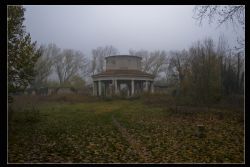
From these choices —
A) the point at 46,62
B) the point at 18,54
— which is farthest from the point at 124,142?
the point at 46,62

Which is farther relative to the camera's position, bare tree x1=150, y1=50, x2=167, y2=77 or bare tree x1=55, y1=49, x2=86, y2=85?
bare tree x1=150, y1=50, x2=167, y2=77

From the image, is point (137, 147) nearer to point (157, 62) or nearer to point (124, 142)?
point (124, 142)

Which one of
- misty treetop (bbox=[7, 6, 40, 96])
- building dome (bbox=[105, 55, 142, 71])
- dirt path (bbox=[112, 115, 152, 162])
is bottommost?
dirt path (bbox=[112, 115, 152, 162])

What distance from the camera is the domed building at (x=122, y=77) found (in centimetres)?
3731

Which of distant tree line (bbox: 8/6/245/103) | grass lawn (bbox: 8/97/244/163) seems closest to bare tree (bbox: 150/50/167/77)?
distant tree line (bbox: 8/6/245/103)

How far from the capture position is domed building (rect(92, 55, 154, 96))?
122ft

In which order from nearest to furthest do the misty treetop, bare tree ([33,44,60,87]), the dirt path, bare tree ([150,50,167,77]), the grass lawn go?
1. the grass lawn
2. the dirt path
3. the misty treetop
4. bare tree ([33,44,60,87])
5. bare tree ([150,50,167,77])

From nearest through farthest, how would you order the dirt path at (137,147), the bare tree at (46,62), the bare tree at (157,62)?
the dirt path at (137,147)
the bare tree at (46,62)
the bare tree at (157,62)

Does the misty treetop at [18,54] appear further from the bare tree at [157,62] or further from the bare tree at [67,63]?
the bare tree at [157,62]

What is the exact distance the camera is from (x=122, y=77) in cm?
3716

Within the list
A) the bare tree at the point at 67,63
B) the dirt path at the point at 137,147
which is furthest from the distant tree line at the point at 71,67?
the dirt path at the point at 137,147

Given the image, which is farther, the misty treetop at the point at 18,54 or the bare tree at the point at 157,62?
the bare tree at the point at 157,62

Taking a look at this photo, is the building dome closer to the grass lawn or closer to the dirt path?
the grass lawn
